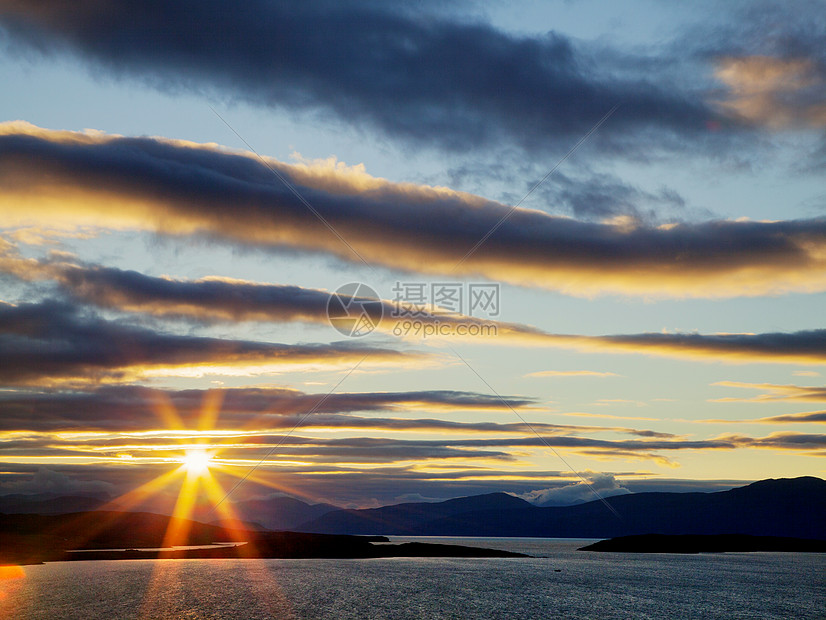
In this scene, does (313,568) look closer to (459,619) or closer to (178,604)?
(178,604)

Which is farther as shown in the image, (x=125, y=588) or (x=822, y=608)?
(x=125, y=588)

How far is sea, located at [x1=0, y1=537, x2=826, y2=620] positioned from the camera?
301 ft

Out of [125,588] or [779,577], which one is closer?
[125,588]

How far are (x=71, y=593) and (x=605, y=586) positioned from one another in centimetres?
10071

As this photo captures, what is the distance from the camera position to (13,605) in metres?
93.2

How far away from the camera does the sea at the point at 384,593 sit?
301 feet

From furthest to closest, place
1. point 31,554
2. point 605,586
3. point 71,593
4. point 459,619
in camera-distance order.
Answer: point 31,554 → point 605,586 → point 71,593 → point 459,619

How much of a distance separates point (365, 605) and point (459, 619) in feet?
59.9

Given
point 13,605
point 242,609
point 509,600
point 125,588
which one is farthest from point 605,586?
point 13,605

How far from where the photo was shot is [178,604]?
97250mm

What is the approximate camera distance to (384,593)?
112 metres

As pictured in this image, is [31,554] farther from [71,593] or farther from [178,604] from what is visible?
[178,604]

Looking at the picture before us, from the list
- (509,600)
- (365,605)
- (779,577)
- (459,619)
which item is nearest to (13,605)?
(365,605)

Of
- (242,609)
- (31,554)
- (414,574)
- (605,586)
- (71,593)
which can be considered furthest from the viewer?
(31,554)
